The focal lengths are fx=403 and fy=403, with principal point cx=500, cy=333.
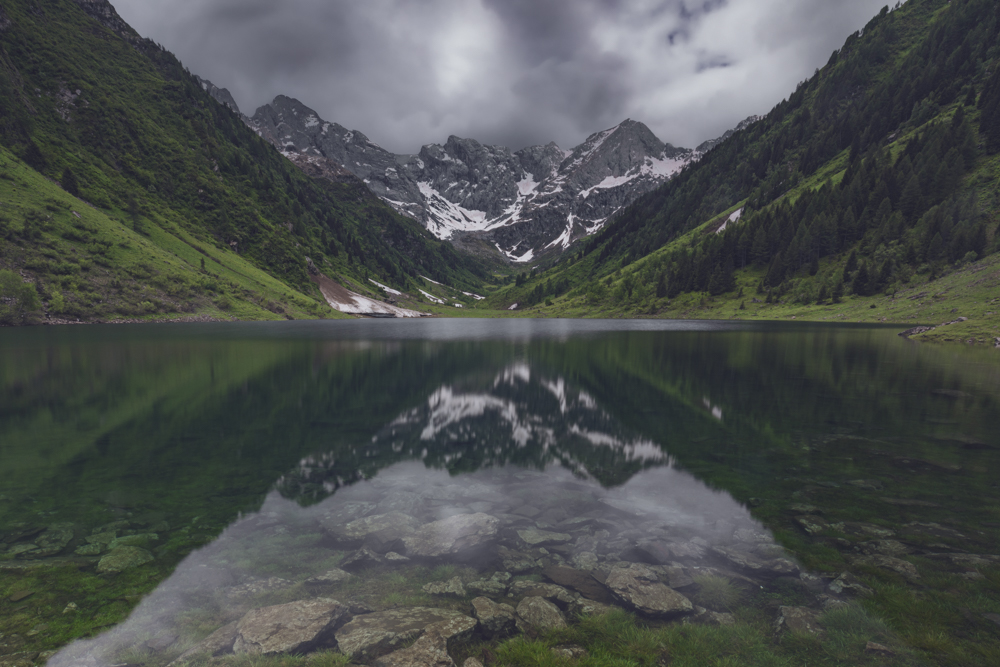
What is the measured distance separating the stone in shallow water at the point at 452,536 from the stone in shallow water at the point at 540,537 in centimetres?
95

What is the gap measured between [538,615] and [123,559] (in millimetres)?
11162

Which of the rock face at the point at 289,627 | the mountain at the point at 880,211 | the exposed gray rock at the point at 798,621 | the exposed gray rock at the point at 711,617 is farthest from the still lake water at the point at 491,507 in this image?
the mountain at the point at 880,211

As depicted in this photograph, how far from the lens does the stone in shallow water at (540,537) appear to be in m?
12.2

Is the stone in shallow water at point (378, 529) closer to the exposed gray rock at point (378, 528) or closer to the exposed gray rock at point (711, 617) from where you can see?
the exposed gray rock at point (378, 528)

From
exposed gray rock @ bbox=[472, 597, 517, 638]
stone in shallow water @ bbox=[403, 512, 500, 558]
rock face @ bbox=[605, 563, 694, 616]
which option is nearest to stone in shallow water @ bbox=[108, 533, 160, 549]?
stone in shallow water @ bbox=[403, 512, 500, 558]

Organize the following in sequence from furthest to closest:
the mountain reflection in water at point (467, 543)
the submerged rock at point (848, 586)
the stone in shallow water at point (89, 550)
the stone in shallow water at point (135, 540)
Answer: the stone in shallow water at point (135, 540), the stone in shallow water at point (89, 550), the mountain reflection in water at point (467, 543), the submerged rock at point (848, 586)

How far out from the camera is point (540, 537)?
40.9ft

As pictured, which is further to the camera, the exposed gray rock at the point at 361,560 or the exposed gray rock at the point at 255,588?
the exposed gray rock at the point at 361,560

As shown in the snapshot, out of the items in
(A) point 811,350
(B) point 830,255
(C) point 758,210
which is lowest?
(A) point 811,350

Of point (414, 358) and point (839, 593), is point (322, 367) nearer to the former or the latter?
point (414, 358)

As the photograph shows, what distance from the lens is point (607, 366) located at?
149 ft

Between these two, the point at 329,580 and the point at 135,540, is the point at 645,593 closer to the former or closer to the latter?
the point at 329,580

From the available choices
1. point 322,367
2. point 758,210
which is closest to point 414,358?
point 322,367

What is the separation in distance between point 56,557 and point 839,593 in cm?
1962
